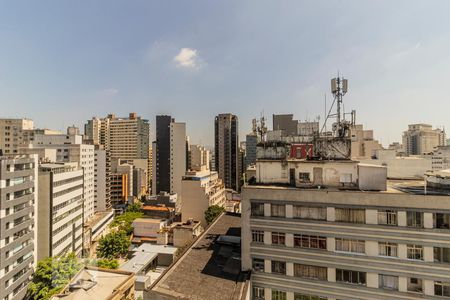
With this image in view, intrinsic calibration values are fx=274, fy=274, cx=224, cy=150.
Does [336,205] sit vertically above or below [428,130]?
below

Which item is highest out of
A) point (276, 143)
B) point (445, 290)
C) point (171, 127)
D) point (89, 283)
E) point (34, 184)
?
point (171, 127)

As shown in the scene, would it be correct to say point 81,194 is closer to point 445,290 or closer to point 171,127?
point 171,127

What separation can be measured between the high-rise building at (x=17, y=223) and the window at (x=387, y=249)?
4942 cm

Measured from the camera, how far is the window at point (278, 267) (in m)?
26.7

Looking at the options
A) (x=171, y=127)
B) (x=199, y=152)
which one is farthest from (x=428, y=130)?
(x=171, y=127)

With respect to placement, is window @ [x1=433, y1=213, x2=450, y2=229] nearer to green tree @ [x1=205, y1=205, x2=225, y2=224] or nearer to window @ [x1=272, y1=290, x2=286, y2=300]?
window @ [x1=272, y1=290, x2=286, y2=300]

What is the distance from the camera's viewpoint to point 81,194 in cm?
7006

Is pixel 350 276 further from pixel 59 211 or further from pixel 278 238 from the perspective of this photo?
pixel 59 211

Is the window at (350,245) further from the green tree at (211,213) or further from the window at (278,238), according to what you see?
the green tree at (211,213)

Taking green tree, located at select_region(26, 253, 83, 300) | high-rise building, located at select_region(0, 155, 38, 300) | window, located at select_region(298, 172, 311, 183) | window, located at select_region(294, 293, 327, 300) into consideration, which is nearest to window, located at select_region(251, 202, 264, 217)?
window, located at select_region(298, 172, 311, 183)

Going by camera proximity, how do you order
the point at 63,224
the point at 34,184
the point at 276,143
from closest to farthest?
the point at 276,143
the point at 34,184
the point at 63,224

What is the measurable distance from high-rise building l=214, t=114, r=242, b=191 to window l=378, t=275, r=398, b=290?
392ft

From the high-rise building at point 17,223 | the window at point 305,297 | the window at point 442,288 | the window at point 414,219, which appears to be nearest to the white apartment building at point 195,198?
the high-rise building at point 17,223

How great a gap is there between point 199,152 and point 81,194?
349ft
